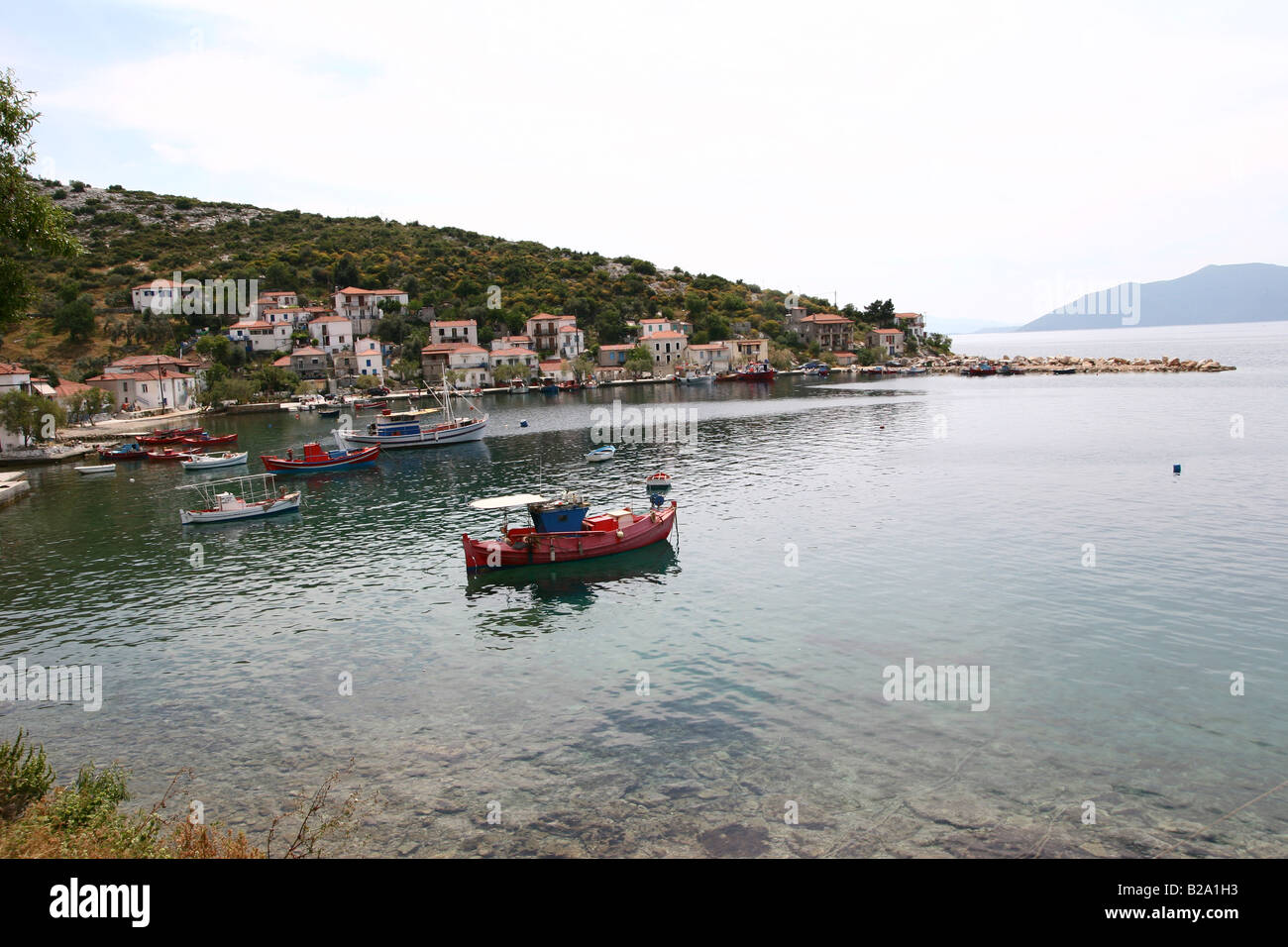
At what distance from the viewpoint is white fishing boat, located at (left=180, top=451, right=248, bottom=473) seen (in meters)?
64.6

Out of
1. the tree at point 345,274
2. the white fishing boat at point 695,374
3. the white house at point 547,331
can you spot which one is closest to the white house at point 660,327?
the white fishing boat at point 695,374

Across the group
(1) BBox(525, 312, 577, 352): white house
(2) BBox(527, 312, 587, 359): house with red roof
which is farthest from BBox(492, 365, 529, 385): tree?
(1) BBox(525, 312, 577, 352): white house

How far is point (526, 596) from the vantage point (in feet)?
99.2

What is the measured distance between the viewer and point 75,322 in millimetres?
127562

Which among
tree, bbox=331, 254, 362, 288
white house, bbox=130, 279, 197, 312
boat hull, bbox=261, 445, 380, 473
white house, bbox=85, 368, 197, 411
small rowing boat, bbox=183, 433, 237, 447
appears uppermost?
tree, bbox=331, 254, 362, 288

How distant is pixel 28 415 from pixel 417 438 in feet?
116

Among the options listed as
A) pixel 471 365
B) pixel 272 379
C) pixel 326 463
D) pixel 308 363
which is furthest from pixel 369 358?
pixel 326 463

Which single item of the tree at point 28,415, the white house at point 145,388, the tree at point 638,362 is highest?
the tree at point 638,362

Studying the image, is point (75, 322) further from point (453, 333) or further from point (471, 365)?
point (471, 365)

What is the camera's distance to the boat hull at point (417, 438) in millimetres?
74731

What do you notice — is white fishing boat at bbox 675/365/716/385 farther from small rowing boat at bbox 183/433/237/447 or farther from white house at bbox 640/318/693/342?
small rowing boat at bbox 183/433/237/447

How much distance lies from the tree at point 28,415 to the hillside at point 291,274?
188ft

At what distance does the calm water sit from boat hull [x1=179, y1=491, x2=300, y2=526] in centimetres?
124

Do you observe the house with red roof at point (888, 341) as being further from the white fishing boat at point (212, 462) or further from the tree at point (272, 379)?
the white fishing boat at point (212, 462)
